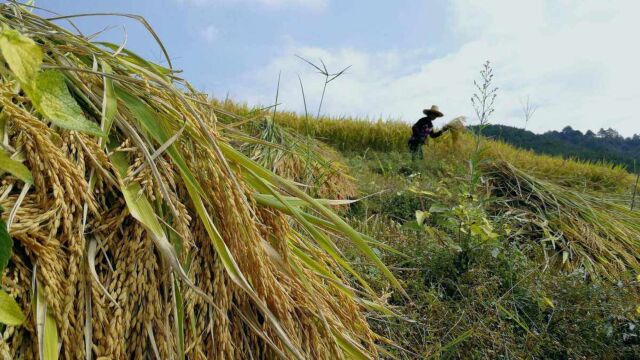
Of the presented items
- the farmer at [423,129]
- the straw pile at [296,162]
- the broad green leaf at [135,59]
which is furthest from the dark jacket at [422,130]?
the broad green leaf at [135,59]

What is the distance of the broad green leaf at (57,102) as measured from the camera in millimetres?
808

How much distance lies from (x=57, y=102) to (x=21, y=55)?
0.13m

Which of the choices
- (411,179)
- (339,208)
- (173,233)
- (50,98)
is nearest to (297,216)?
(173,233)

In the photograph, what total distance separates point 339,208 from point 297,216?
2747 millimetres

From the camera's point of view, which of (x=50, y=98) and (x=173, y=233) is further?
(x=173, y=233)

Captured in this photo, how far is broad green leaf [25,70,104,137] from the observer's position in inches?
31.8

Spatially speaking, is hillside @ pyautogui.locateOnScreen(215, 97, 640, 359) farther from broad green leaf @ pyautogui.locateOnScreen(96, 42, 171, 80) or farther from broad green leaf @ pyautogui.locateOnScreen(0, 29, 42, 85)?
broad green leaf @ pyautogui.locateOnScreen(0, 29, 42, 85)

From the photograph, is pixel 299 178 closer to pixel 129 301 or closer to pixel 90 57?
pixel 90 57

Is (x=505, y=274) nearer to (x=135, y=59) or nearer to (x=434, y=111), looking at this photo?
(x=135, y=59)

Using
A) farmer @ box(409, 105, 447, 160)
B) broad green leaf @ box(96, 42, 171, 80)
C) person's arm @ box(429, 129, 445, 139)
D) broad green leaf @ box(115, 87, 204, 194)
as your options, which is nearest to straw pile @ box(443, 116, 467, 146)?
person's arm @ box(429, 129, 445, 139)

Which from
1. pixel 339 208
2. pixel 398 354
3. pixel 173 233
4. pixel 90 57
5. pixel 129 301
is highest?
pixel 90 57

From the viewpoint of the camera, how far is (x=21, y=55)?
27.8 inches

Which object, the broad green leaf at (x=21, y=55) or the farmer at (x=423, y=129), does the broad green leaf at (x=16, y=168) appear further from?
the farmer at (x=423, y=129)

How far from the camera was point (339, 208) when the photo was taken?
4.07 meters
